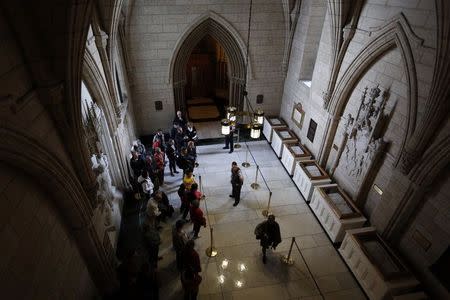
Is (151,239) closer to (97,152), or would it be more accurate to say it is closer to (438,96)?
(97,152)

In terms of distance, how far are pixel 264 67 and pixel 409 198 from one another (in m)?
7.15

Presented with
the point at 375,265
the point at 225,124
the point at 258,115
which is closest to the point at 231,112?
the point at 225,124

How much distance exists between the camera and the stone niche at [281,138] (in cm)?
982

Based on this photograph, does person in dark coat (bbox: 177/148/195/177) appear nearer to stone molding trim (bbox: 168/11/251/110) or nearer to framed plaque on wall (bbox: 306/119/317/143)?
stone molding trim (bbox: 168/11/251/110)

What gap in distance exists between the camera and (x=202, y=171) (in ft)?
30.6

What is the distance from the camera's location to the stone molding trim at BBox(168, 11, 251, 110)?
9.61 m

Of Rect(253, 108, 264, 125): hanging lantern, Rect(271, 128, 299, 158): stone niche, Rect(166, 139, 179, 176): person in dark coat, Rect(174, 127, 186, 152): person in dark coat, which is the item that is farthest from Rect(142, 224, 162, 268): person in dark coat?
Rect(271, 128, 299, 158): stone niche

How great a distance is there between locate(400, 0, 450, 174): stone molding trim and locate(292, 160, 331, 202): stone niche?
277cm

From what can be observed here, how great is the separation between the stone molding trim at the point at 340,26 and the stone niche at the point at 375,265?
4.27 m

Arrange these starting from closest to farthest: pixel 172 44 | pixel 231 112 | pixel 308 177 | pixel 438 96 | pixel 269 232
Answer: pixel 438 96, pixel 269 232, pixel 231 112, pixel 308 177, pixel 172 44

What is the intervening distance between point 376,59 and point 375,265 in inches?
183

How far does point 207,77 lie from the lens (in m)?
15.0

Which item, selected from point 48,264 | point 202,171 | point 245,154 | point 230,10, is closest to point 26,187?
point 48,264

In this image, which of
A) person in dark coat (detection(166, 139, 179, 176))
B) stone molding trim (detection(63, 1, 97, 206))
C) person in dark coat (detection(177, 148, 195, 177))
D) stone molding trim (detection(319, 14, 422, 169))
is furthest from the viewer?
person in dark coat (detection(166, 139, 179, 176))
